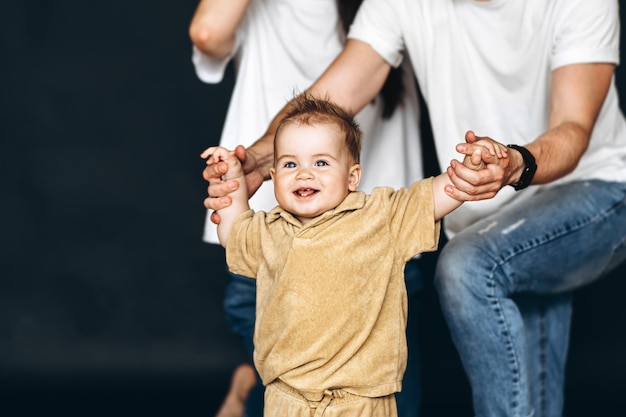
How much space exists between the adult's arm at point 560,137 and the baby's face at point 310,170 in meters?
0.22

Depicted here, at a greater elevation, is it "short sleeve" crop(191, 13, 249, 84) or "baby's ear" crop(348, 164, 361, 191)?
"short sleeve" crop(191, 13, 249, 84)

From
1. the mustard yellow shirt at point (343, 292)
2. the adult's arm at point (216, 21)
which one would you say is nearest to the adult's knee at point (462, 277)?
the mustard yellow shirt at point (343, 292)

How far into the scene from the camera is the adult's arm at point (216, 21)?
8.89 feet

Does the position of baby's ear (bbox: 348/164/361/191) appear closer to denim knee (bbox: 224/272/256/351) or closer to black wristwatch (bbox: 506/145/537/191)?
black wristwatch (bbox: 506/145/537/191)

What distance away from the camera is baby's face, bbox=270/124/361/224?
212 centimetres

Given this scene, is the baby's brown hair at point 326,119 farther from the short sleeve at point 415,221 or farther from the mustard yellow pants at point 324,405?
the mustard yellow pants at point 324,405

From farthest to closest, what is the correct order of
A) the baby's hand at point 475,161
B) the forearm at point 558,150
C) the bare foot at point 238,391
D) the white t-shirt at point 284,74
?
the bare foot at point 238,391 < the white t-shirt at point 284,74 < the forearm at point 558,150 < the baby's hand at point 475,161

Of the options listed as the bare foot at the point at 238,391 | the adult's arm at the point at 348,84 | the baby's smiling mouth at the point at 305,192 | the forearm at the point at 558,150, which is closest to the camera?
the baby's smiling mouth at the point at 305,192

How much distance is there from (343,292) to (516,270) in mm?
516

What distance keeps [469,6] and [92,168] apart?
1588 mm

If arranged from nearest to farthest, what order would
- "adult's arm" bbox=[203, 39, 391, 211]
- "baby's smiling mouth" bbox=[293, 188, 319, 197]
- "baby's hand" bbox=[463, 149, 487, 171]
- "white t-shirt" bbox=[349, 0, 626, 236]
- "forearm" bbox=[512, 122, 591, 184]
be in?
→ "baby's hand" bbox=[463, 149, 487, 171] < "baby's smiling mouth" bbox=[293, 188, 319, 197] < "forearm" bbox=[512, 122, 591, 184] < "adult's arm" bbox=[203, 39, 391, 211] < "white t-shirt" bbox=[349, 0, 626, 236]

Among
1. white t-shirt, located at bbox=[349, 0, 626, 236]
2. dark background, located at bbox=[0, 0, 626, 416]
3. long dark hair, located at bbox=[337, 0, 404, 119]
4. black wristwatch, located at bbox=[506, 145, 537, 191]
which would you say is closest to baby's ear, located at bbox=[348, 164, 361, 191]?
black wristwatch, located at bbox=[506, 145, 537, 191]

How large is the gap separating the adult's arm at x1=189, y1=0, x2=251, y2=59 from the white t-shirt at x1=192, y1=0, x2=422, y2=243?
9 centimetres

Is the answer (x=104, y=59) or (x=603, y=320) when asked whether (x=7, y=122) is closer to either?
(x=104, y=59)
